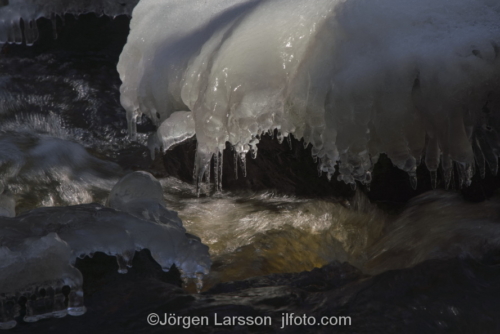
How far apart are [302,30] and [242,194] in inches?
40.4

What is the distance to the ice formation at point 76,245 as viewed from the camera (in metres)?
1.58

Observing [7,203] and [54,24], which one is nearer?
[7,203]

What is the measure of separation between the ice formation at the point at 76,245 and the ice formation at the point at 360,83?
0.88 feet

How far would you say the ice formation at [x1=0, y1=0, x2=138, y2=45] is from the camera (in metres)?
3.80

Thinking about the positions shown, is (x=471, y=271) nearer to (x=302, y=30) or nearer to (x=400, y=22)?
(x=400, y=22)

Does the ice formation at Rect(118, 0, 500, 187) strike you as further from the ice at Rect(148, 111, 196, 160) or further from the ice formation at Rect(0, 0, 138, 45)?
the ice formation at Rect(0, 0, 138, 45)

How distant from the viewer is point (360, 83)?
1.70 meters

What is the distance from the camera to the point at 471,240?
1946 mm

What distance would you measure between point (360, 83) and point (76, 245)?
0.94 meters

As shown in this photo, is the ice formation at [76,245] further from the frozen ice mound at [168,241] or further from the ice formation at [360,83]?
the ice formation at [360,83]

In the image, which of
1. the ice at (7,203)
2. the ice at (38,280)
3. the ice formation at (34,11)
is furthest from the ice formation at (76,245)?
the ice formation at (34,11)

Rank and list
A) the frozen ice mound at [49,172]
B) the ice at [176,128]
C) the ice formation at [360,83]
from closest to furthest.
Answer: the ice formation at [360,83] < the ice at [176,128] < the frozen ice mound at [49,172]

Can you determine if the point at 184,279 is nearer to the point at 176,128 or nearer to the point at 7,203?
the point at 176,128

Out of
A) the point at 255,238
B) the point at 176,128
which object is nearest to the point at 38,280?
the point at 176,128
